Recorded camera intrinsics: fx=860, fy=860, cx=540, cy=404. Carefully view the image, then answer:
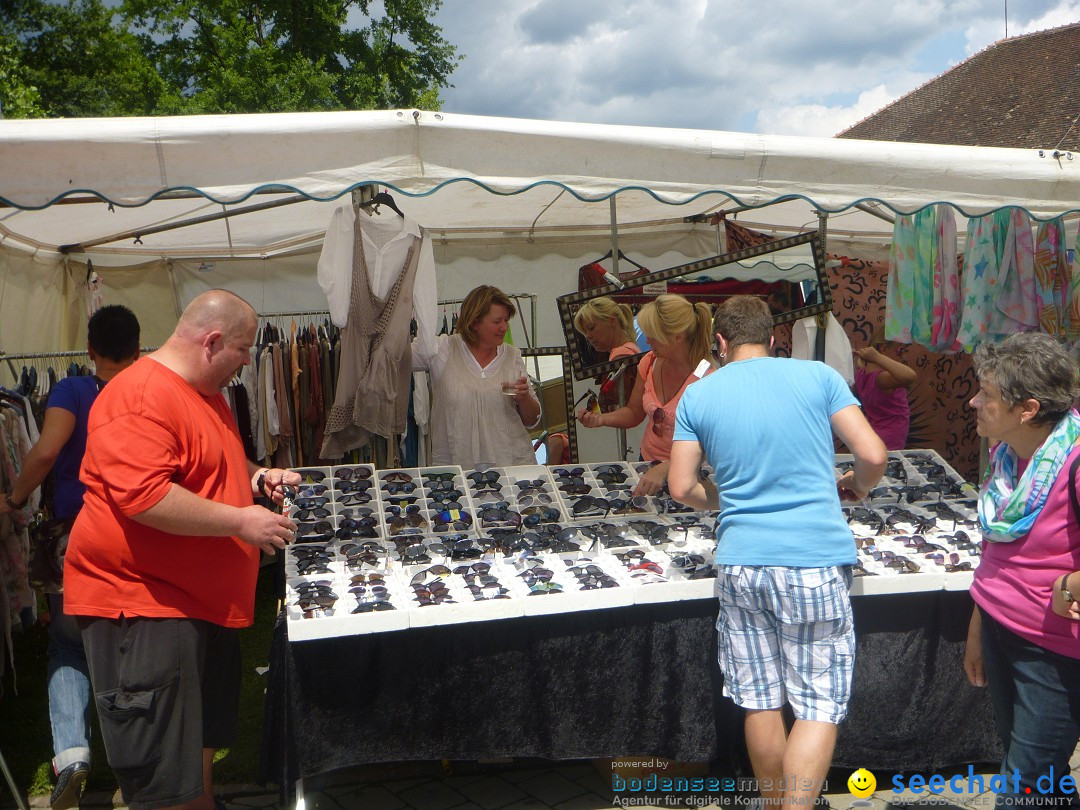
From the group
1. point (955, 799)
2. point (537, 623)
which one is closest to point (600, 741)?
point (537, 623)

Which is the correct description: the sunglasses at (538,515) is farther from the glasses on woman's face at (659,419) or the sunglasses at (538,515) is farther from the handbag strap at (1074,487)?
the handbag strap at (1074,487)

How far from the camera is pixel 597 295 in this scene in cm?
438

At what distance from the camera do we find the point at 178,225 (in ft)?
15.5

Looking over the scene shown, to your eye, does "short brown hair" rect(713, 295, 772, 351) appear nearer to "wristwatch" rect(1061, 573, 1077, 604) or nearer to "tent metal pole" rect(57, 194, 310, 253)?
"wristwatch" rect(1061, 573, 1077, 604)

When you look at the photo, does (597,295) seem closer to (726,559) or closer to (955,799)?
(726,559)

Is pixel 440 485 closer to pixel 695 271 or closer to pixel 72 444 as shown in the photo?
pixel 72 444

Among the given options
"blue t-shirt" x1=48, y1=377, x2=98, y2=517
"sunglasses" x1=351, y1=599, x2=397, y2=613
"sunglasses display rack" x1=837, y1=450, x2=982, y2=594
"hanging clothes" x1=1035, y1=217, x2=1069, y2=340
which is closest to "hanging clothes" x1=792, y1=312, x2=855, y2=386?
"sunglasses display rack" x1=837, y1=450, x2=982, y2=594

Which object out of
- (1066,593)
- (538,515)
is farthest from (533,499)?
(1066,593)

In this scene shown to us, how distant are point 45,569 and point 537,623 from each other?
1.95 meters

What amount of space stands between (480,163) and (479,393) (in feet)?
4.76

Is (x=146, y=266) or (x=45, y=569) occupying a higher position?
(x=146, y=266)

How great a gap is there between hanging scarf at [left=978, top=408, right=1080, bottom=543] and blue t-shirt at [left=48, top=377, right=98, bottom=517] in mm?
2959

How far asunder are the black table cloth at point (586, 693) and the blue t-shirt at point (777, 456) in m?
0.54

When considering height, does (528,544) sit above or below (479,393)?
below
